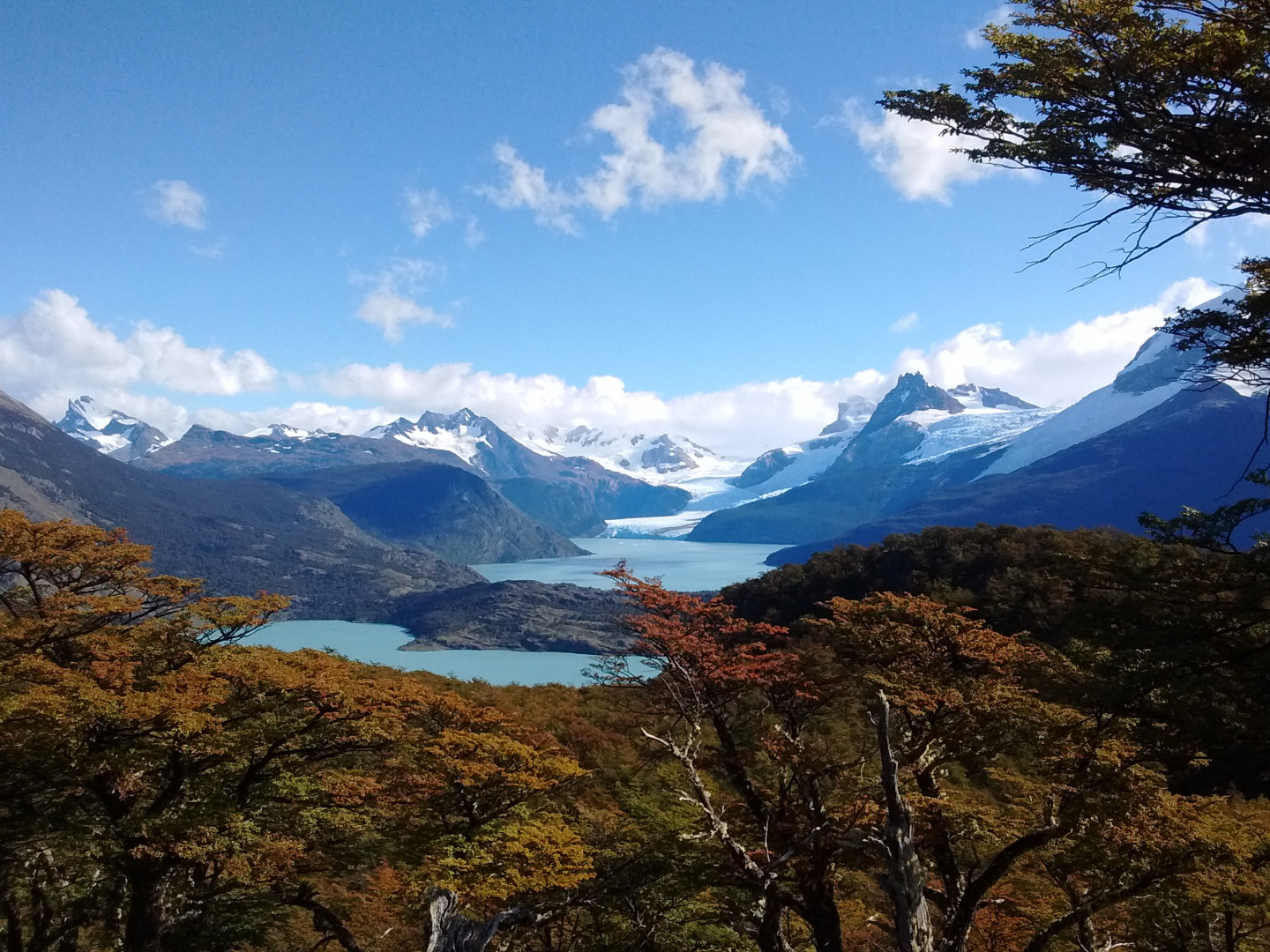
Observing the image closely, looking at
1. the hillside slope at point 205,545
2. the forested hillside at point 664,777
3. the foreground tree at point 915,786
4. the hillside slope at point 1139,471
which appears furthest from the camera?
the hillside slope at point 205,545

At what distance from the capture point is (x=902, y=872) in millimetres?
6668

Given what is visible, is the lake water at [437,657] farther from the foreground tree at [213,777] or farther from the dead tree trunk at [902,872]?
the dead tree trunk at [902,872]

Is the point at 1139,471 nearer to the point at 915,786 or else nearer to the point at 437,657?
the point at 437,657

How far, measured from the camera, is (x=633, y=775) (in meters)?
17.6

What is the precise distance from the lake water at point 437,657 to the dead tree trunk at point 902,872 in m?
81.7

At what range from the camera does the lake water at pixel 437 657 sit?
9567 centimetres

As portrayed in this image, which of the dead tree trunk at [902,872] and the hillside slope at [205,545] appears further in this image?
the hillside slope at [205,545]

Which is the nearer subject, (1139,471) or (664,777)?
(664,777)

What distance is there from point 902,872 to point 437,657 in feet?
377

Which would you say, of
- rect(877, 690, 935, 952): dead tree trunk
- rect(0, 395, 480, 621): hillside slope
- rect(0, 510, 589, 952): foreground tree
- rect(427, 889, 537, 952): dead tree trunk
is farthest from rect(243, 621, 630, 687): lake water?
rect(427, 889, 537, 952): dead tree trunk

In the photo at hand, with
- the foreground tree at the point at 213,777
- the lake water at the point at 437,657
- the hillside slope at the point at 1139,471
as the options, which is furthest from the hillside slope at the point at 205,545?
the foreground tree at the point at 213,777

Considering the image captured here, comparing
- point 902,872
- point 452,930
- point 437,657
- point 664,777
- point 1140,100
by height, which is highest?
point 1140,100

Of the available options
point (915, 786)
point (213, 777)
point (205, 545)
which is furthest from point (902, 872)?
point (205, 545)

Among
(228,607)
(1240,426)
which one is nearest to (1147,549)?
(228,607)
